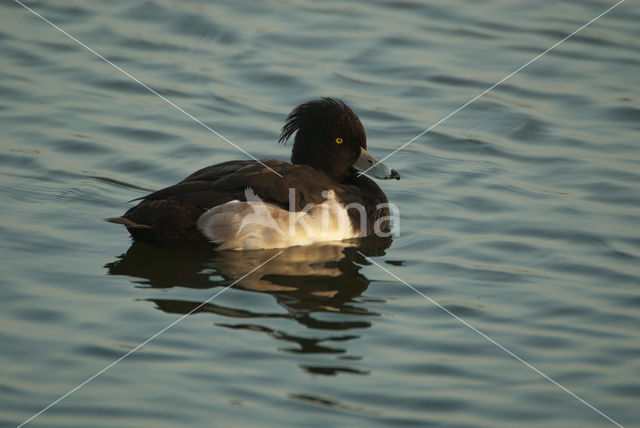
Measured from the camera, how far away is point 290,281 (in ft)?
21.2

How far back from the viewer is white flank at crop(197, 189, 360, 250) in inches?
263

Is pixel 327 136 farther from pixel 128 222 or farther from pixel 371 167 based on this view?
pixel 128 222

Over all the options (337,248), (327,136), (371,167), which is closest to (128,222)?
(337,248)

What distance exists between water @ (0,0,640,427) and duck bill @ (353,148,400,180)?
0.44 m

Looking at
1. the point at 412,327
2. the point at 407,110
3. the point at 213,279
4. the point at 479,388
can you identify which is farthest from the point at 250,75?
the point at 479,388

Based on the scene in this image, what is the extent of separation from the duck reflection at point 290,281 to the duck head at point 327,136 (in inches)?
27.0

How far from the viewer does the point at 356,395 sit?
505cm

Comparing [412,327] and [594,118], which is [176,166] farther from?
[594,118]

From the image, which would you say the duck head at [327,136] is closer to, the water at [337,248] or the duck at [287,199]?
the duck at [287,199]

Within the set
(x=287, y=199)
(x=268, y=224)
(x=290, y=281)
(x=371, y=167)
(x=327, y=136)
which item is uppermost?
(x=327, y=136)

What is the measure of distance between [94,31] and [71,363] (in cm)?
698

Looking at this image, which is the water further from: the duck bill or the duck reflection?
the duck bill

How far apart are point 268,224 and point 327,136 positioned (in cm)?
101

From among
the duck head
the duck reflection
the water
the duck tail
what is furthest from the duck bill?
the duck tail
